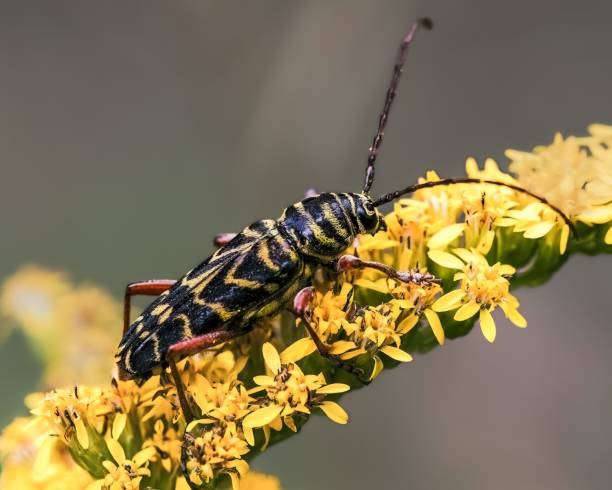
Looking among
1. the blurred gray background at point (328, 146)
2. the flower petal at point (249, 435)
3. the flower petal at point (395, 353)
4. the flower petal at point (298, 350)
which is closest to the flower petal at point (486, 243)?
the flower petal at point (395, 353)

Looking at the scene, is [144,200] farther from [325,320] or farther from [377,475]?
[325,320]

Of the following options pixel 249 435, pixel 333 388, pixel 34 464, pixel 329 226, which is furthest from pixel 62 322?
pixel 333 388

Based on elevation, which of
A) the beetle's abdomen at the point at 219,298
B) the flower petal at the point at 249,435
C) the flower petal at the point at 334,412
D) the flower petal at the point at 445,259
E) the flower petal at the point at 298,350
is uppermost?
the beetle's abdomen at the point at 219,298

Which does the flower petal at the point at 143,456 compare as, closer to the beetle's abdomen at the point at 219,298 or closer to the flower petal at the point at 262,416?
the beetle's abdomen at the point at 219,298

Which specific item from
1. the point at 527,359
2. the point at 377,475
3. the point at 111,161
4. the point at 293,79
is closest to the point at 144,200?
the point at 111,161

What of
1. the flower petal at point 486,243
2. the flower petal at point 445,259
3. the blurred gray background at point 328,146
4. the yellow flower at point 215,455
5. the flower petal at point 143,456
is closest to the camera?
the yellow flower at point 215,455

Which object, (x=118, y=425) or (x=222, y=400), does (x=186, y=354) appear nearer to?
(x=222, y=400)
